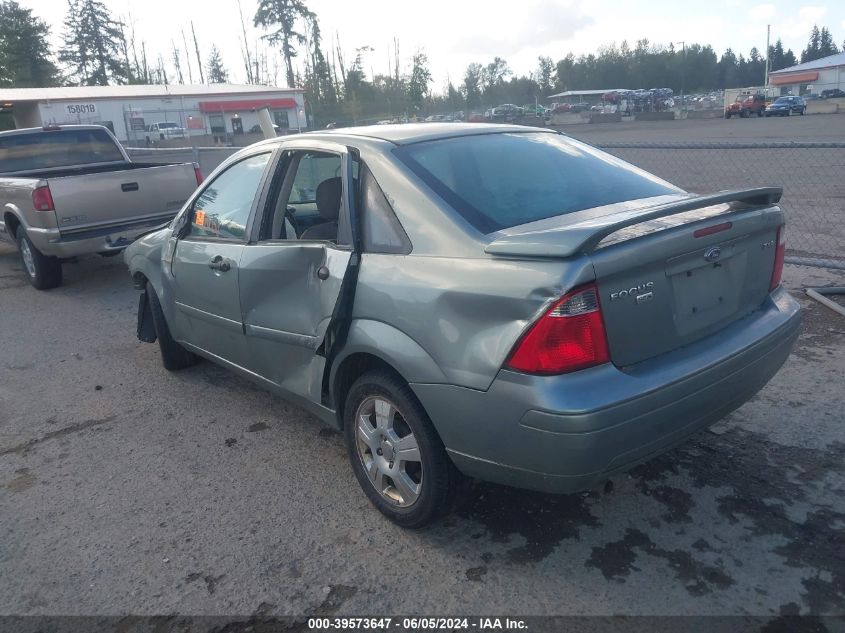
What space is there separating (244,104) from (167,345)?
151 ft

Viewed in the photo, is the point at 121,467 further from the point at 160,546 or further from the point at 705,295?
the point at 705,295

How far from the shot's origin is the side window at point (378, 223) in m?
3.24

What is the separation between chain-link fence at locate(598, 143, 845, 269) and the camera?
7.36 metres

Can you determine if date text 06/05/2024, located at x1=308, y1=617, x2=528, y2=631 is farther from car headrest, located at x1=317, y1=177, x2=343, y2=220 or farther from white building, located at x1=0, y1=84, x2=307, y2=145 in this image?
white building, located at x1=0, y1=84, x2=307, y2=145

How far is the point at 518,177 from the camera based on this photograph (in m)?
3.62

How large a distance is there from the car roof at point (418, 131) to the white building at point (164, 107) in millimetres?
36083

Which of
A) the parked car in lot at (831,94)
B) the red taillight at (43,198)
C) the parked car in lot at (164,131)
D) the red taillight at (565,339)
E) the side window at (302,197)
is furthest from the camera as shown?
the parked car in lot at (831,94)

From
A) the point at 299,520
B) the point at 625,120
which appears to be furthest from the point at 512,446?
the point at 625,120

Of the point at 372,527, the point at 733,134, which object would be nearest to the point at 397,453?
the point at 372,527

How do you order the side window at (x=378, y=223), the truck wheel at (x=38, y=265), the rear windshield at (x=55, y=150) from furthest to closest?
the rear windshield at (x=55, y=150) < the truck wheel at (x=38, y=265) < the side window at (x=378, y=223)

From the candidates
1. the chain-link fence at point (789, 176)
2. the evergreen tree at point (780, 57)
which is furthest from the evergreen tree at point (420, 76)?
the evergreen tree at point (780, 57)

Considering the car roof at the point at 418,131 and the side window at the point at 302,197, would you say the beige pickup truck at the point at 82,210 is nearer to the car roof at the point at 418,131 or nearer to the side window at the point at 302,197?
the side window at the point at 302,197

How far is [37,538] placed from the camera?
11.7ft

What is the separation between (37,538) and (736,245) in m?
3.48
